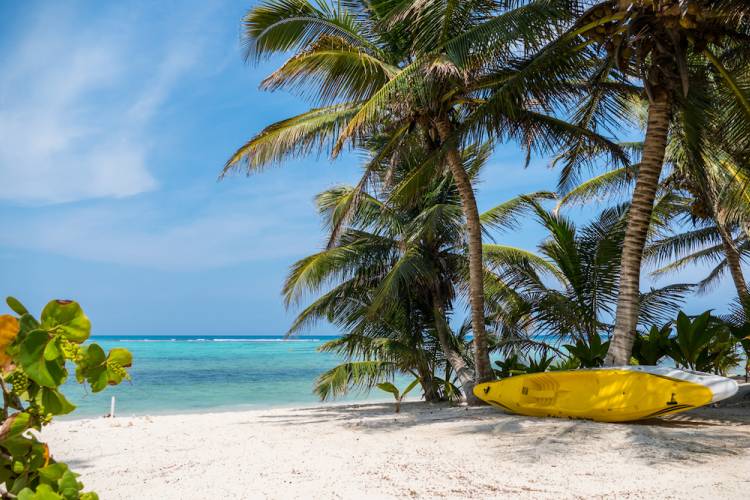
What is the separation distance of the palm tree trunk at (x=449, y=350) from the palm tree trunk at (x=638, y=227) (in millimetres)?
3279

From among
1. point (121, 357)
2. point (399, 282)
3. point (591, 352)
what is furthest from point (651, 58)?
point (121, 357)

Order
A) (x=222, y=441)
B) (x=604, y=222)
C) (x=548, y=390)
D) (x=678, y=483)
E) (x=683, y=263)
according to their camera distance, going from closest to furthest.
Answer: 1. (x=678, y=483)
2. (x=222, y=441)
3. (x=548, y=390)
4. (x=604, y=222)
5. (x=683, y=263)

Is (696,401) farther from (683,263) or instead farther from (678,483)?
(683,263)

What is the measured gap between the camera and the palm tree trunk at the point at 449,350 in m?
10.2

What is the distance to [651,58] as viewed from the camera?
7.25m

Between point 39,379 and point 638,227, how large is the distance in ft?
23.9

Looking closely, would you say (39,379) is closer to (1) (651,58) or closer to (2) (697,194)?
(1) (651,58)

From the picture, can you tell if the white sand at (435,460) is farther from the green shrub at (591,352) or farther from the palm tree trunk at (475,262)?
the palm tree trunk at (475,262)

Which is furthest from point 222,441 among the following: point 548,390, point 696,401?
point 696,401

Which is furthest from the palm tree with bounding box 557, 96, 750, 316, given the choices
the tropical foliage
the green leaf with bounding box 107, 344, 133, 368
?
the green leaf with bounding box 107, 344, 133, 368

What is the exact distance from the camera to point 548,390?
282 inches

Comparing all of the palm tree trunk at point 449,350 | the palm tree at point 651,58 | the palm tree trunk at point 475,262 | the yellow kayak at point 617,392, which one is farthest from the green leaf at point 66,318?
the palm tree trunk at point 449,350

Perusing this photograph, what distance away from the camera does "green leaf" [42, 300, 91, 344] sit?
1.05 meters

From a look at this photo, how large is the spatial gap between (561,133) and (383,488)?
252 inches
